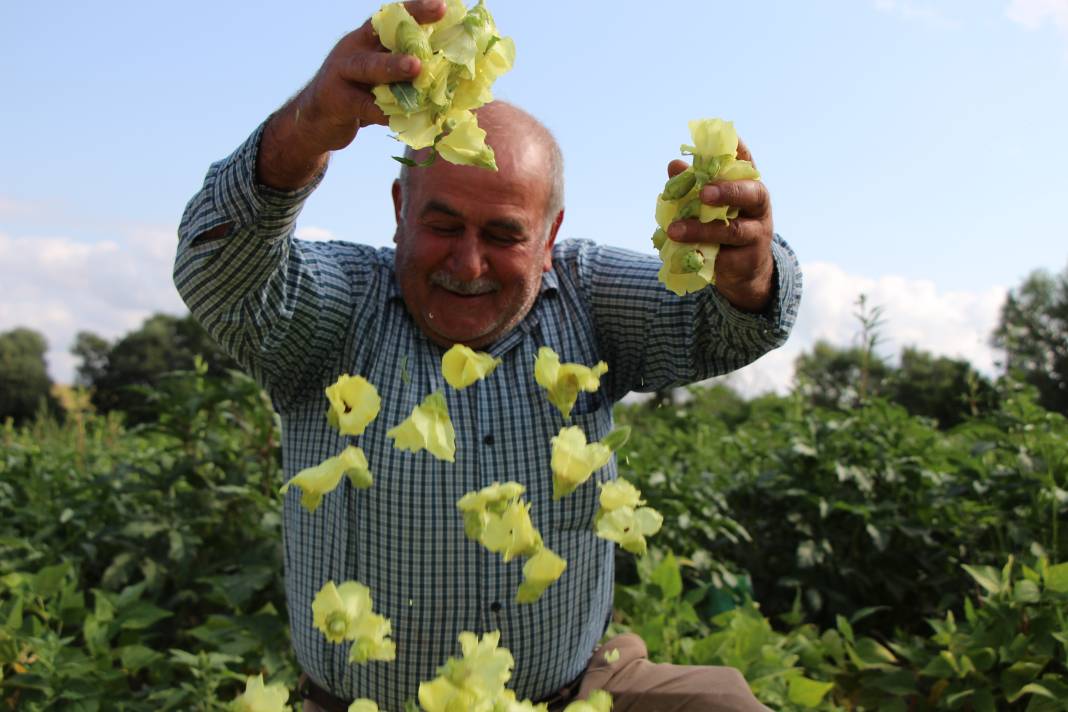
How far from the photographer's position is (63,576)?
2.40 meters

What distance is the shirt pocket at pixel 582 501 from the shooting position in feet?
5.75

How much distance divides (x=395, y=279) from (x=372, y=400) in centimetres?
90

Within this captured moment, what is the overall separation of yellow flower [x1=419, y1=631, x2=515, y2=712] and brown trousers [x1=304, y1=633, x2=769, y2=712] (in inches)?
29.2

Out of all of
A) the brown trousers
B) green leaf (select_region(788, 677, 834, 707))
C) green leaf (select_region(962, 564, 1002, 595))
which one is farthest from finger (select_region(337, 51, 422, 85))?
green leaf (select_region(962, 564, 1002, 595))

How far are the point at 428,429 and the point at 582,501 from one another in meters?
0.81

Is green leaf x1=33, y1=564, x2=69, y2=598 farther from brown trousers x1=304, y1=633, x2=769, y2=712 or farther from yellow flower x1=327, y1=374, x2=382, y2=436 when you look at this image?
yellow flower x1=327, y1=374, x2=382, y2=436

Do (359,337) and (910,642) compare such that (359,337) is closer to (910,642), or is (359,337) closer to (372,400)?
(372,400)

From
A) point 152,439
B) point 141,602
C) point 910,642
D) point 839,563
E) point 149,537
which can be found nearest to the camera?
point 141,602

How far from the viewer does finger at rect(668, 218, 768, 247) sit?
3.81 feet

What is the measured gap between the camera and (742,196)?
3.94 feet

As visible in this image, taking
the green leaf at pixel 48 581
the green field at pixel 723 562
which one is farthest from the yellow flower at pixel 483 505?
the green leaf at pixel 48 581

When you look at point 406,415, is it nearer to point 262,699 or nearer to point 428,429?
point 428,429

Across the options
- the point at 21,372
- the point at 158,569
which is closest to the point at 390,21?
the point at 158,569

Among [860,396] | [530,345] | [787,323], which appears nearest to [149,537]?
[530,345]
